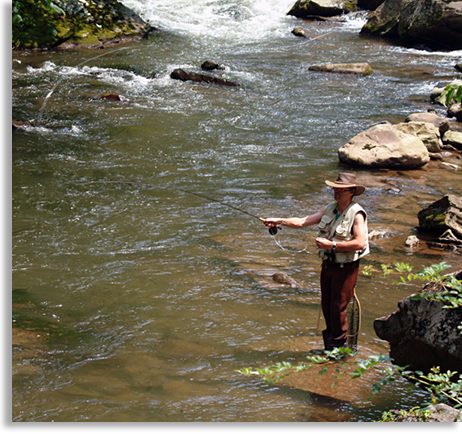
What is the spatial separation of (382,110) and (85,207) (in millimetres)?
9067

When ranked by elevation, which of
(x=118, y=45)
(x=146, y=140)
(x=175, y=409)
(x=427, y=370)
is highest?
(x=118, y=45)

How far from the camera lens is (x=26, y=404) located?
4004 mm

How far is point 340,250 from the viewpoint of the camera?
4.51 meters

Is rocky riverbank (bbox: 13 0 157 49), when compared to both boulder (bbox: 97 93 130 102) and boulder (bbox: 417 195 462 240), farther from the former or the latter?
boulder (bbox: 417 195 462 240)

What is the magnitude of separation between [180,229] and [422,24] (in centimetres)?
1683

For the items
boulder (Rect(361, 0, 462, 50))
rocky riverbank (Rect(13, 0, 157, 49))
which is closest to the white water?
rocky riverbank (Rect(13, 0, 157, 49))

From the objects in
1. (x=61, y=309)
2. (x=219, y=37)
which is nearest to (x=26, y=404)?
(x=61, y=309)

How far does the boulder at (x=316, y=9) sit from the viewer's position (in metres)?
25.8

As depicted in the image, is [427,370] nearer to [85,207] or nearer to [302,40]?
Answer: [85,207]

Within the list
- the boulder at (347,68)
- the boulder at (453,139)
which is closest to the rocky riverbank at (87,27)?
the boulder at (347,68)

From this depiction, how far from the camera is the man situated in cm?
452

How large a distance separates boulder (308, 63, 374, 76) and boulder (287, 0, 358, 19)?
31.2ft

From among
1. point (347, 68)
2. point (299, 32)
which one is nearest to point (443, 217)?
point (347, 68)

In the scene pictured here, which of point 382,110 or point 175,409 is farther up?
point 382,110
